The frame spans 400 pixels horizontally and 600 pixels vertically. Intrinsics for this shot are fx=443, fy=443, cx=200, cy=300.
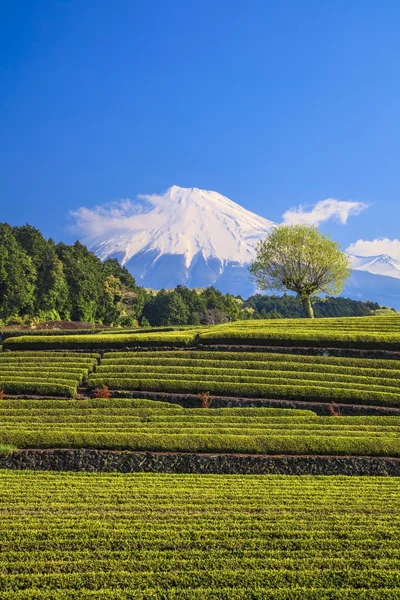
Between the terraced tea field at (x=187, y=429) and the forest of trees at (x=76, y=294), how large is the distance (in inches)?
1988

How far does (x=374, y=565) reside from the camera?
981 cm

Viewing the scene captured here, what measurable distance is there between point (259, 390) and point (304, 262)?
32699 millimetres

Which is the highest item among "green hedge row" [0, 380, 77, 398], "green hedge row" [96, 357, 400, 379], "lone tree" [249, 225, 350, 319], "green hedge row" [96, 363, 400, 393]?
"lone tree" [249, 225, 350, 319]

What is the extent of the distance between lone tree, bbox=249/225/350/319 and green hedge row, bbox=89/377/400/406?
98.3 ft

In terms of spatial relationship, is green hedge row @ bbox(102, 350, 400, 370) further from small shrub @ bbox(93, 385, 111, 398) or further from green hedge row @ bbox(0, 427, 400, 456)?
green hedge row @ bbox(0, 427, 400, 456)

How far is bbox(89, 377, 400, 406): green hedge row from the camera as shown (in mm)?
26828

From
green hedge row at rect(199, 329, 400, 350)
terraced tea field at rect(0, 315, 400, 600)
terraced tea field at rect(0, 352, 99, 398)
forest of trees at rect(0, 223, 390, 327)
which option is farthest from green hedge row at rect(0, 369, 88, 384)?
forest of trees at rect(0, 223, 390, 327)

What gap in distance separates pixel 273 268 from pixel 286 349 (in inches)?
993

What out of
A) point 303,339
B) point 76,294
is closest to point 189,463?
point 303,339

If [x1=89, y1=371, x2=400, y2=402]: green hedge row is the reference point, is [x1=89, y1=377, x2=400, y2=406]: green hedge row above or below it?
below

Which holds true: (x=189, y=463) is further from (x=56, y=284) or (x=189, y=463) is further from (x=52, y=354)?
(x=56, y=284)

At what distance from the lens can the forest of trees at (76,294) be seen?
72.2 metres

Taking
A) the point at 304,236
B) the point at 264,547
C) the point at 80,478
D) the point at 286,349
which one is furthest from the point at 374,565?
the point at 304,236

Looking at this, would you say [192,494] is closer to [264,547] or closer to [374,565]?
[264,547]
